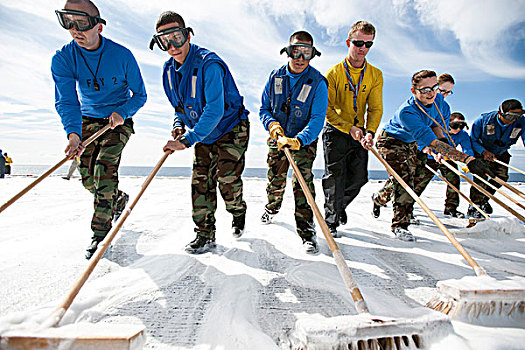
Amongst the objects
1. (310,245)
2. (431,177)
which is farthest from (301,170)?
(431,177)

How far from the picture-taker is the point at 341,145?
3.44m

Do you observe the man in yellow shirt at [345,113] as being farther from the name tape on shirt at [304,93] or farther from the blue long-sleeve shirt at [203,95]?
the blue long-sleeve shirt at [203,95]

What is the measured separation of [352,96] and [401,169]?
3.60ft

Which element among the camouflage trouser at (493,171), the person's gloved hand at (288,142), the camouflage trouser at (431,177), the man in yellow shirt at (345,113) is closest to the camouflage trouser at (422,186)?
the camouflage trouser at (431,177)

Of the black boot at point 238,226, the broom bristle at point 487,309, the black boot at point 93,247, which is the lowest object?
the black boot at point 93,247

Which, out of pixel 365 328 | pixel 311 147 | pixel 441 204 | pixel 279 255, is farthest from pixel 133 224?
pixel 441 204

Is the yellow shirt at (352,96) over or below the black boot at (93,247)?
over

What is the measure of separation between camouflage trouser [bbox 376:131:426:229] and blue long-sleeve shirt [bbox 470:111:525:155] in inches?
88.6

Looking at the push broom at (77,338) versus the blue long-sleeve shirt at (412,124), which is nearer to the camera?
the push broom at (77,338)

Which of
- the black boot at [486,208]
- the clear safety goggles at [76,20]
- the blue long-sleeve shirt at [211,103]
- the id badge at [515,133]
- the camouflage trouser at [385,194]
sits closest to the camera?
the clear safety goggles at [76,20]

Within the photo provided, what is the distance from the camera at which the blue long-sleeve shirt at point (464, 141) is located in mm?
5035

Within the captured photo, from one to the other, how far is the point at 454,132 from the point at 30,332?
6.13 m

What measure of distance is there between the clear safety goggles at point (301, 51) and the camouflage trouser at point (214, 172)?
2.66 ft

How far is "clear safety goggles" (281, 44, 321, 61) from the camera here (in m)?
2.82
